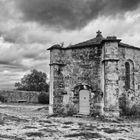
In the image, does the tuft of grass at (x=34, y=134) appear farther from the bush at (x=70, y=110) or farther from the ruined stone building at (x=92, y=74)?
the bush at (x=70, y=110)

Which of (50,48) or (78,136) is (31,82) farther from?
(78,136)

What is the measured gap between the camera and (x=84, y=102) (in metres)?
18.4

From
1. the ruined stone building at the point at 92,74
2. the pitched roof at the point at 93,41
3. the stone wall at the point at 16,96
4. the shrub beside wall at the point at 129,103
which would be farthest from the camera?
the stone wall at the point at 16,96

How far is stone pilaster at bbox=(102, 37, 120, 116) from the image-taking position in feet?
52.3

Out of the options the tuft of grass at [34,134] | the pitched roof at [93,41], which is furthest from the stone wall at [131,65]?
the tuft of grass at [34,134]

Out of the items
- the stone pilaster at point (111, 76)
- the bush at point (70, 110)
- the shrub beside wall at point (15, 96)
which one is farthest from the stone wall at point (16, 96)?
the stone pilaster at point (111, 76)

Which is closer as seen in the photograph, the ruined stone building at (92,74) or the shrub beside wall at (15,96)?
the ruined stone building at (92,74)

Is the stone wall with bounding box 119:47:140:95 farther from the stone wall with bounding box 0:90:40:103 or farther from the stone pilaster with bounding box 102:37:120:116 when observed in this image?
the stone wall with bounding box 0:90:40:103

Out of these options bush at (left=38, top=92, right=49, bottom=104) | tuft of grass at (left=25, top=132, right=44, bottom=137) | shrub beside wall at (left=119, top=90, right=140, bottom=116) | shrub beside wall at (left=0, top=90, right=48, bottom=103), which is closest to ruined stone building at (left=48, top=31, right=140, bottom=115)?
shrub beside wall at (left=119, top=90, right=140, bottom=116)

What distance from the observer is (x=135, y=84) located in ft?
61.5

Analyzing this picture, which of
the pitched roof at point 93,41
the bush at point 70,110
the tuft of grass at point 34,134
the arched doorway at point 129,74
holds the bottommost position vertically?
the tuft of grass at point 34,134

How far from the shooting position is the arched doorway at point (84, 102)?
1822 cm

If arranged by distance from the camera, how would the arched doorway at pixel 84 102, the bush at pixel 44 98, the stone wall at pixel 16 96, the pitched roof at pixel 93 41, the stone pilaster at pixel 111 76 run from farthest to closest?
the stone wall at pixel 16 96 < the bush at pixel 44 98 < the pitched roof at pixel 93 41 < the arched doorway at pixel 84 102 < the stone pilaster at pixel 111 76

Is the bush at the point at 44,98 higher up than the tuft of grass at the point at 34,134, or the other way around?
the bush at the point at 44,98
